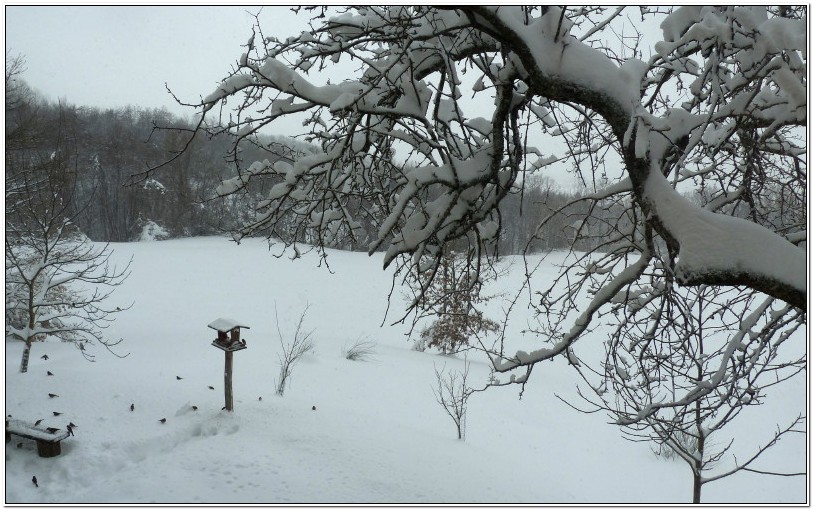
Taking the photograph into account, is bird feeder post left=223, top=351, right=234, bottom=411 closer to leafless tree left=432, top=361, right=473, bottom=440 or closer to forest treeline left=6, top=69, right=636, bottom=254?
leafless tree left=432, top=361, right=473, bottom=440

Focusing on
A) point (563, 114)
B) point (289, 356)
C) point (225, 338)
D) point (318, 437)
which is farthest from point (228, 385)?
point (563, 114)

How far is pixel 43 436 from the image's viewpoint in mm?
5062

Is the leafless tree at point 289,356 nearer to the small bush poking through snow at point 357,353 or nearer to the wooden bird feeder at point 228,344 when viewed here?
the small bush poking through snow at point 357,353

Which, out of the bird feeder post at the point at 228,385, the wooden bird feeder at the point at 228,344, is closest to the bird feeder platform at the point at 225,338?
the wooden bird feeder at the point at 228,344

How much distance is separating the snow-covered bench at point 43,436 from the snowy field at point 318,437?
0.42 ft

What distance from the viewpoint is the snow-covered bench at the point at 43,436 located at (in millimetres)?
5066

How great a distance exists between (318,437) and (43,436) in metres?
2.92

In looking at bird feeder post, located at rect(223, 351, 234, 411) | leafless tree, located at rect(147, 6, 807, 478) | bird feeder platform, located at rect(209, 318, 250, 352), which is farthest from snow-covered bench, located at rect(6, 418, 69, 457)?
leafless tree, located at rect(147, 6, 807, 478)

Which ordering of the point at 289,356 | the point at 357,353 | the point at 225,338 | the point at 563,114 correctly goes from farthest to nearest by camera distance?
the point at 357,353 → the point at 289,356 → the point at 225,338 → the point at 563,114

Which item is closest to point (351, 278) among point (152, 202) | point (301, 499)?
point (152, 202)

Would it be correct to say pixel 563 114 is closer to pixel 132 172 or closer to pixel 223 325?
pixel 223 325

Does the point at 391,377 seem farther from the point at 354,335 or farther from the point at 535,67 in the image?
the point at 535,67

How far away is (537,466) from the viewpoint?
8164mm

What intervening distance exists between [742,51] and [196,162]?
24.3 m
